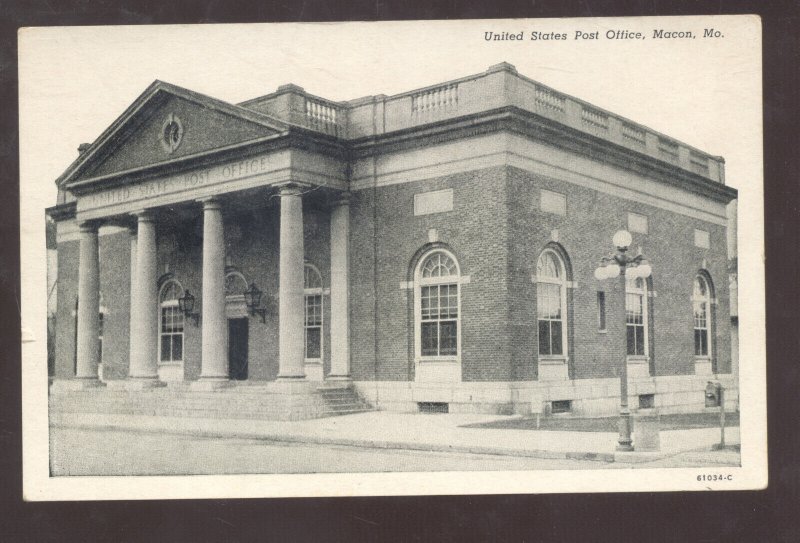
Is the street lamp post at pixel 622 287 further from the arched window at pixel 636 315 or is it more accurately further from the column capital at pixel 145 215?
the column capital at pixel 145 215

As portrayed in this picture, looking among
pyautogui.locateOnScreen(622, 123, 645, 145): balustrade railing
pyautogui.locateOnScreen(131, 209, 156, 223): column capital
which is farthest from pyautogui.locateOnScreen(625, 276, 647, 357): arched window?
pyautogui.locateOnScreen(131, 209, 156, 223): column capital

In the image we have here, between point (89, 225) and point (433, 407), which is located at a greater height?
point (89, 225)

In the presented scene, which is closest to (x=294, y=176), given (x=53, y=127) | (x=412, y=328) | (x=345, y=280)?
(x=345, y=280)

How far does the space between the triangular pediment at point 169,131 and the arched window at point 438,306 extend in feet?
15.9

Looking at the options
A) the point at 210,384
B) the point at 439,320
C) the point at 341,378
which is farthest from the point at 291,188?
the point at 210,384

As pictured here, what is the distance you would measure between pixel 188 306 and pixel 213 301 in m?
4.12

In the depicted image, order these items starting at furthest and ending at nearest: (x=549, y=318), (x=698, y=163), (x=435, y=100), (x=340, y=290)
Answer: (x=340, y=290) < (x=698, y=163) < (x=549, y=318) < (x=435, y=100)

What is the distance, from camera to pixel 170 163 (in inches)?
936

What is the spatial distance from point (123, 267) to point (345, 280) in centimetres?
932

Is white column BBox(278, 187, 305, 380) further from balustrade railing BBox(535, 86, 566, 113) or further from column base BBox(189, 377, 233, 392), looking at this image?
balustrade railing BBox(535, 86, 566, 113)

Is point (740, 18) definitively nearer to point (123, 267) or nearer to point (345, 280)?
point (345, 280)

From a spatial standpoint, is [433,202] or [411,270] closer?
[433,202]

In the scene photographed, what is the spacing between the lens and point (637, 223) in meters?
24.3

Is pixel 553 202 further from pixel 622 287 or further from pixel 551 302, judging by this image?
pixel 622 287
